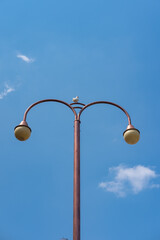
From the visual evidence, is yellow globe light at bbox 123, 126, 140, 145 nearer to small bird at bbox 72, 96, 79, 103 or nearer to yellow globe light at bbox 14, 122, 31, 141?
small bird at bbox 72, 96, 79, 103

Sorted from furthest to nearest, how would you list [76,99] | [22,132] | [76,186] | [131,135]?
[76,99], [131,135], [22,132], [76,186]

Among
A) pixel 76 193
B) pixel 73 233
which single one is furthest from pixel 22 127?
pixel 73 233

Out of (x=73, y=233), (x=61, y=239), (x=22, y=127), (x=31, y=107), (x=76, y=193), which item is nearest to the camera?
(x=73, y=233)

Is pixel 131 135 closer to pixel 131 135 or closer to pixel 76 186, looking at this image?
pixel 131 135

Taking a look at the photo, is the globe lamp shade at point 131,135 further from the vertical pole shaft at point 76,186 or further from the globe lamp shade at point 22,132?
the globe lamp shade at point 22,132

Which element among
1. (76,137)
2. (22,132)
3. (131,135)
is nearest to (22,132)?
(22,132)

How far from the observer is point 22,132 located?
32.3ft

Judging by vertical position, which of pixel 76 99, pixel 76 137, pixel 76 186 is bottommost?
pixel 76 186

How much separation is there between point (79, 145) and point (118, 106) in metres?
2.39

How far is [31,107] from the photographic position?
10.7 m

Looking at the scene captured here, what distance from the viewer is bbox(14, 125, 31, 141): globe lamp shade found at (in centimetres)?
985

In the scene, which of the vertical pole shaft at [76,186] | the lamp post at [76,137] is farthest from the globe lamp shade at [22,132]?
the vertical pole shaft at [76,186]

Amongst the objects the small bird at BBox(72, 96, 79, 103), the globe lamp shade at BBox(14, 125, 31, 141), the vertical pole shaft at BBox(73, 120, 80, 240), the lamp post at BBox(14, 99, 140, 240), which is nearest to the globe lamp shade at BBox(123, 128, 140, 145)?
the lamp post at BBox(14, 99, 140, 240)

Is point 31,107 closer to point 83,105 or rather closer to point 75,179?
point 83,105
